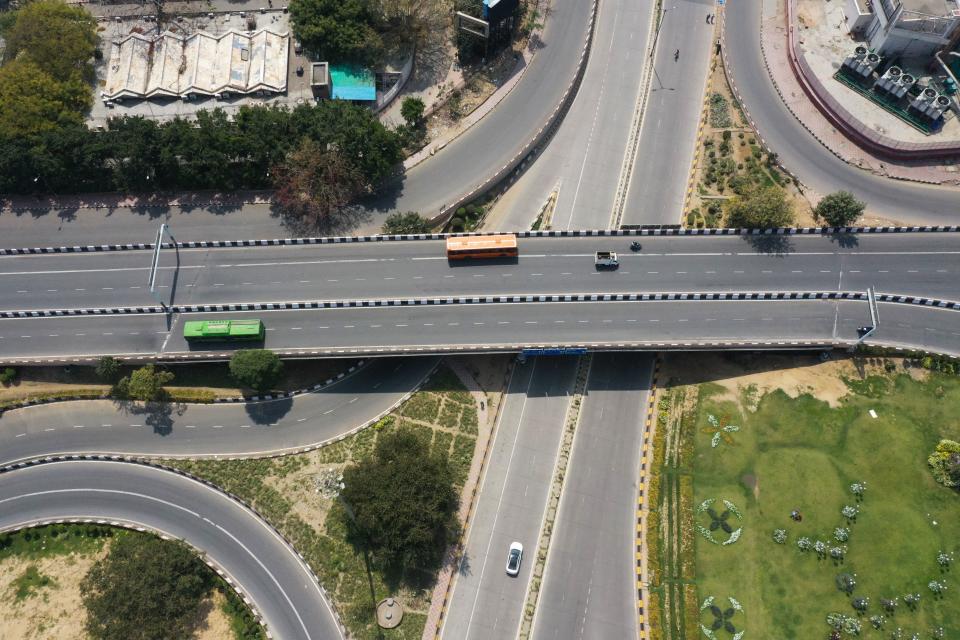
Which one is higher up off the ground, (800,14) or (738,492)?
(800,14)

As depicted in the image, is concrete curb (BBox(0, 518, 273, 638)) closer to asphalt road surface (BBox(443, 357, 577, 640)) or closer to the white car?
asphalt road surface (BBox(443, 357, 577, 640))

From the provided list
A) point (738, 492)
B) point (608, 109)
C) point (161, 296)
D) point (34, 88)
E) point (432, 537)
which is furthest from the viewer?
point (608, 109)

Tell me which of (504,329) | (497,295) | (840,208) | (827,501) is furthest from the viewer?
(840,208)

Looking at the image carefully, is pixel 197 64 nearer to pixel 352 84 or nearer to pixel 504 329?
pixel 352 84

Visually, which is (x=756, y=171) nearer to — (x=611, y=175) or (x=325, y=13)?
(x=611, y=175)

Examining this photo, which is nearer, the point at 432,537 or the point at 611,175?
the point at 432,537

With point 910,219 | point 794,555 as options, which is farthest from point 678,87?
point 794,555

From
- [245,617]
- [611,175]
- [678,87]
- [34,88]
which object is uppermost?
[678,87]

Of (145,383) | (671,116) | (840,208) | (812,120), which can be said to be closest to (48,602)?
(145,383)
